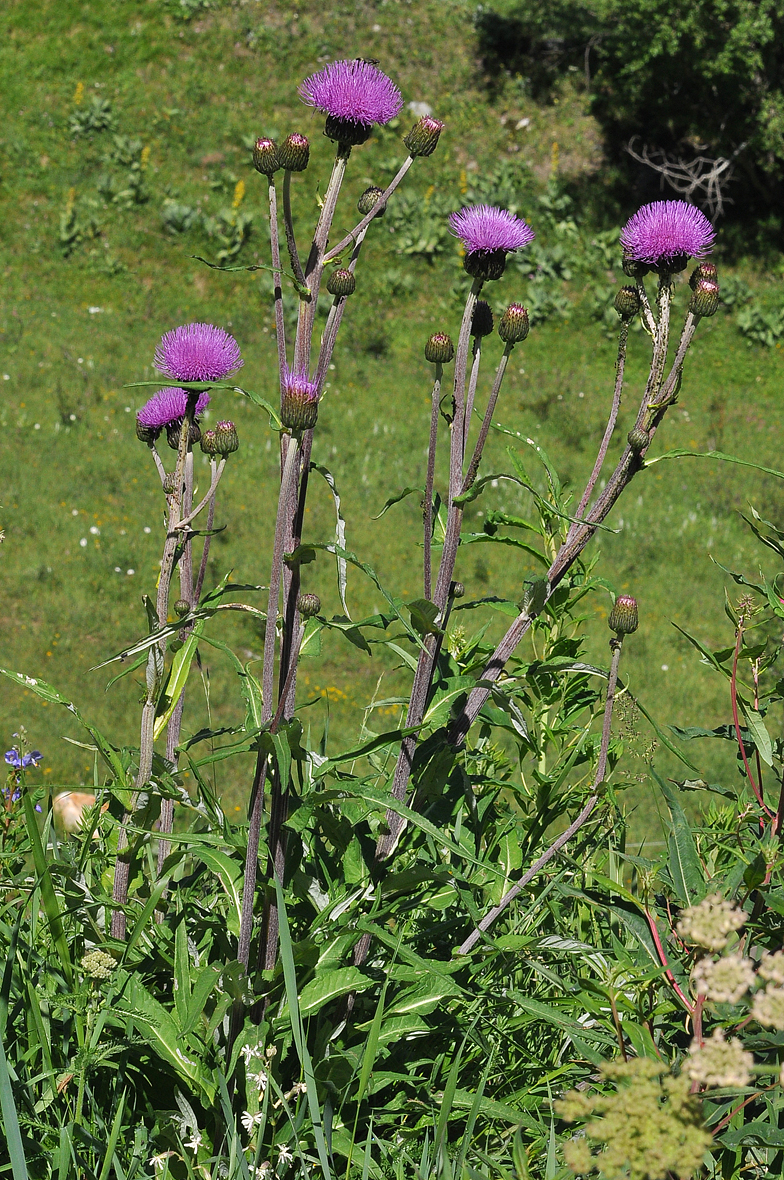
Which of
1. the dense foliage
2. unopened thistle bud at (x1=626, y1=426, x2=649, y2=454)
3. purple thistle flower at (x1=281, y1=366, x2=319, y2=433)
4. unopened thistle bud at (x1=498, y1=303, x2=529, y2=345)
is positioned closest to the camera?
purple thistle flower at (x1=281, y1=366, x2=319, y2=433)

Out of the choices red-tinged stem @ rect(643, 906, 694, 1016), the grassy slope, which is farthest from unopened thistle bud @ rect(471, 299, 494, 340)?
the grassy slope

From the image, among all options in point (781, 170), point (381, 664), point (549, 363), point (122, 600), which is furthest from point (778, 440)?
point (122, 600)

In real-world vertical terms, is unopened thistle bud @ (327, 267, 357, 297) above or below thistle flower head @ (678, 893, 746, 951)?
above

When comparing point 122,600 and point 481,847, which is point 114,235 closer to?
point 122,600

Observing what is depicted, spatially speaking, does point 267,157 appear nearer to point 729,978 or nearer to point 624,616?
point 624,616

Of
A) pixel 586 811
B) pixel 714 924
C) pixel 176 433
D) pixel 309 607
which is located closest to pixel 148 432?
pixel 176 433

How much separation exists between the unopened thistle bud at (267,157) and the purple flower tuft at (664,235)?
2.18ft

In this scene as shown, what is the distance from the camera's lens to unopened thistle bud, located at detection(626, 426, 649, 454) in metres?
1.87

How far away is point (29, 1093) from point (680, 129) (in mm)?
11995

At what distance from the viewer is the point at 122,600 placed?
6547mm

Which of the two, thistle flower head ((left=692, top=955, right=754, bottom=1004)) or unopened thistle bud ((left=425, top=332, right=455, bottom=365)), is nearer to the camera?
thistle flower head ((left=692, top=955, right=754, bottom=1004))

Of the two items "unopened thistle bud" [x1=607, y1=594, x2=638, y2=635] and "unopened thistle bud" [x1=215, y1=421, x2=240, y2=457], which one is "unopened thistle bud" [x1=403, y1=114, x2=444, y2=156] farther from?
"unopened thistle bud" [x1=607, y1=594, x2=638, y2=635]

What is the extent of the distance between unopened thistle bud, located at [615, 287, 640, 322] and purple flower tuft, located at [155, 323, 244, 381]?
757mm

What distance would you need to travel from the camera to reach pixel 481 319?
205 centimetres
